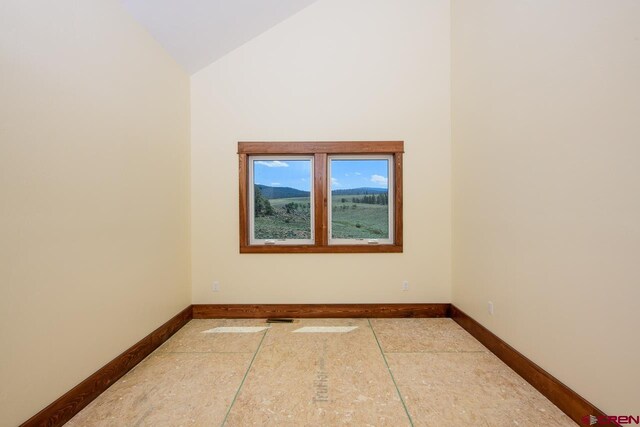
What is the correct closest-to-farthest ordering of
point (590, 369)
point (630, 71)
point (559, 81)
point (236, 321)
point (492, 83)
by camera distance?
1. point (630, 71)
2. point (590, 369)
3. point (559, 81)
4. point (492, 83)
5. point (236, 321)

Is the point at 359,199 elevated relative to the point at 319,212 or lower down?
elevated

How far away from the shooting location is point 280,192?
3.35 m

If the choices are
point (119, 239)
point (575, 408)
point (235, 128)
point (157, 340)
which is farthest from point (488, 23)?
point (157, 340)

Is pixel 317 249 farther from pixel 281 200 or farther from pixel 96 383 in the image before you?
pixel 96 383

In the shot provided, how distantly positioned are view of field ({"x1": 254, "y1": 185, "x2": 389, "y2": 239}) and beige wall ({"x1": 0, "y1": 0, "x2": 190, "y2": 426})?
110cm

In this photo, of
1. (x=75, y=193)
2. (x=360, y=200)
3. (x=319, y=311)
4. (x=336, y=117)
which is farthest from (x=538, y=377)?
(x=75, y=193)

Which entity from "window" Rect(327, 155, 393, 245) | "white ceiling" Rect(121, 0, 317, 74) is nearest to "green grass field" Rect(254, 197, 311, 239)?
"window" Rect(327, 155, 393, 245)

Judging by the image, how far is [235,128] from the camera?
3143mm

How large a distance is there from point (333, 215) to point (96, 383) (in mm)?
2546

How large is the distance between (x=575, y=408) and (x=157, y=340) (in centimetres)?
317

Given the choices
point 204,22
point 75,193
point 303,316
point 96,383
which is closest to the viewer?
point 75,193

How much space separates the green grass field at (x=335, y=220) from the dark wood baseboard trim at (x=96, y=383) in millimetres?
1438

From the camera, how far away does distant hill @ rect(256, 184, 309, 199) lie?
3335 millimetres

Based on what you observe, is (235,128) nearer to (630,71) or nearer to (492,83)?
(492,83)
